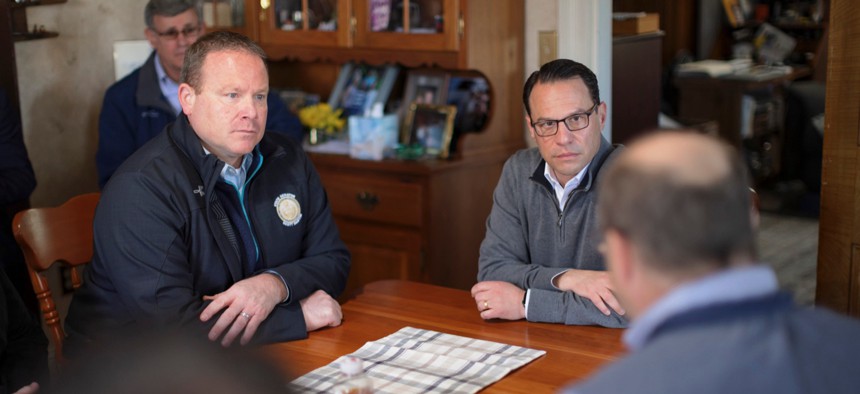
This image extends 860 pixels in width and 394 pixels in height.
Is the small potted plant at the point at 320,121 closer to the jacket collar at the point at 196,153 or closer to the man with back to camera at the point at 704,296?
the jacket collar at the point at 196,153

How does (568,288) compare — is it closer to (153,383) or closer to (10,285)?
(10,285)

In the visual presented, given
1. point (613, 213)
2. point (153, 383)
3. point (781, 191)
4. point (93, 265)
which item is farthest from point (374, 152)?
point (781, 191)

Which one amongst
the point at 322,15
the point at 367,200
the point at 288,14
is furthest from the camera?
the point at 288,14

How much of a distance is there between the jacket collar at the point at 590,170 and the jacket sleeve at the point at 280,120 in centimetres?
140

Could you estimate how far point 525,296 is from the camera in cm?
220

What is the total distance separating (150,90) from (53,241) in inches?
45.1

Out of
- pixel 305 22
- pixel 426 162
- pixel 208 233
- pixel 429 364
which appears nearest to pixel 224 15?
pixel 305 22

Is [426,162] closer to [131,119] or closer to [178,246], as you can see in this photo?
[131,119]

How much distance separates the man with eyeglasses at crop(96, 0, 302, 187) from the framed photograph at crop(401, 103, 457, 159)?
94cm

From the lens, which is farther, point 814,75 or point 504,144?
point 814,75

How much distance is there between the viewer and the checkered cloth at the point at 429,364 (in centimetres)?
181

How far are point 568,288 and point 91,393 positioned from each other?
151 centimetres

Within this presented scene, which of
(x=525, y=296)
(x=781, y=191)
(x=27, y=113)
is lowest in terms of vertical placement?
(x=781, y=191)

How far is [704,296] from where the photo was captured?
102 cm
